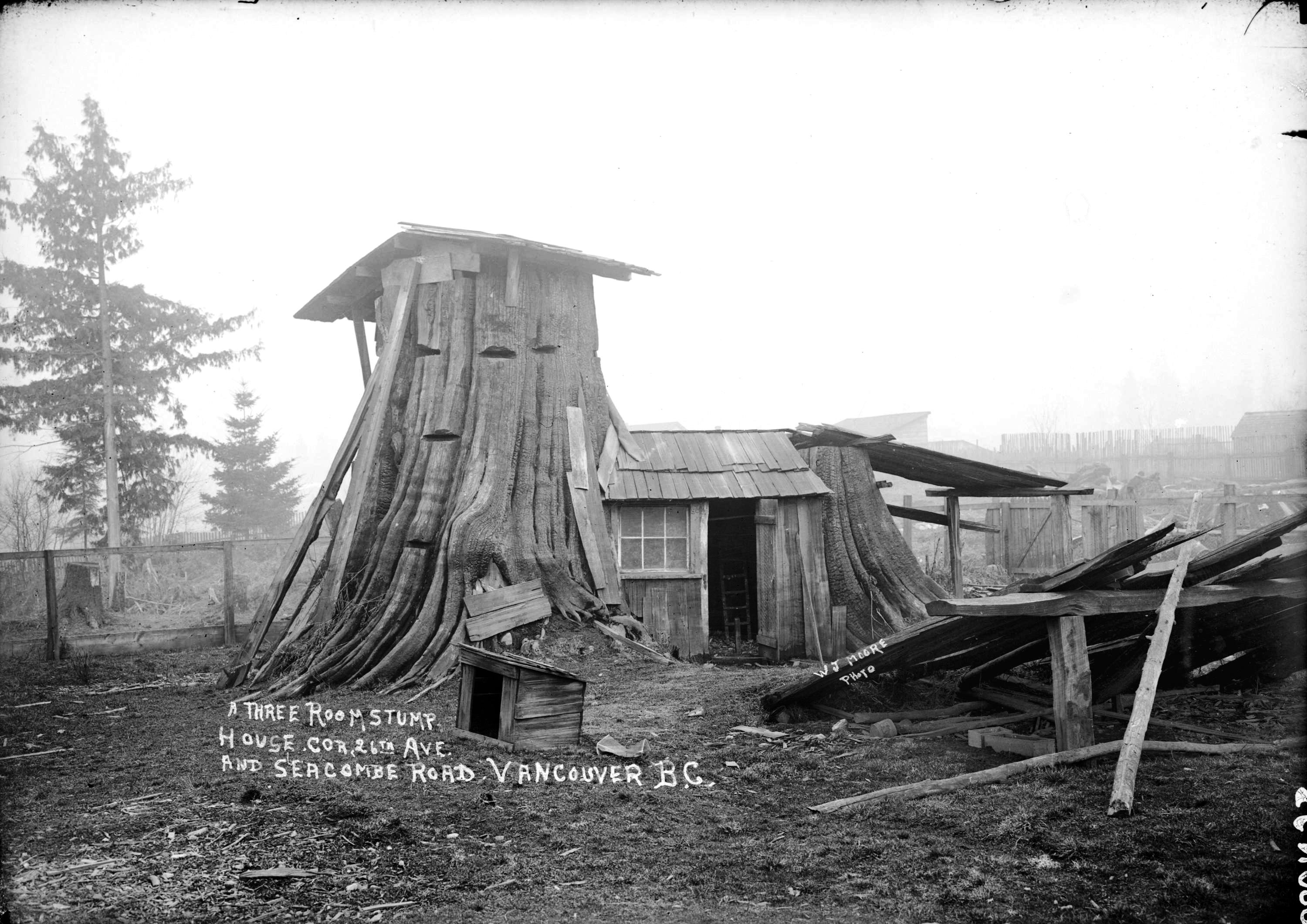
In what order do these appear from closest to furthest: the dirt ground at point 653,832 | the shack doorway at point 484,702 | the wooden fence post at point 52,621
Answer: the dirt ground at point 653,832 → the shack doorway at point 484,702 → the wooden fence post at point 52,621

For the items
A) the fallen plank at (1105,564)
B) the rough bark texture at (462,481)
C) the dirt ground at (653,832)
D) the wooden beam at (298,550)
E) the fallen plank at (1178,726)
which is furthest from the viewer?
the wooden beam at (298,550)

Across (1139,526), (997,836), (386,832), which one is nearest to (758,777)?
(997,836)

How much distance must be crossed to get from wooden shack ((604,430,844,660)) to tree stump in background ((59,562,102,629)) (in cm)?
1079

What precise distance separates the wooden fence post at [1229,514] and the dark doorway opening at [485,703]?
1536 centimetres

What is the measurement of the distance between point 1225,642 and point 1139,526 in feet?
53.1

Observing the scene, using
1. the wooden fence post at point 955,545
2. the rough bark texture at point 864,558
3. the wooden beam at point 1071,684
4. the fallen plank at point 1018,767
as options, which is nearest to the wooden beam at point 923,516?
the wooden fence post at point 955,545

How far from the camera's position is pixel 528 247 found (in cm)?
1114

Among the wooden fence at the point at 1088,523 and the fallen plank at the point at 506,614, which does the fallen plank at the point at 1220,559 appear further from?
the wooden fence at the point at 1088,523

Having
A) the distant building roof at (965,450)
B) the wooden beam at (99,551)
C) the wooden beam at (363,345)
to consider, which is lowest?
the wooden beam at (99,551)

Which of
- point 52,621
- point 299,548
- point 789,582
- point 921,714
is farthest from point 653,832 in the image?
point 52,621

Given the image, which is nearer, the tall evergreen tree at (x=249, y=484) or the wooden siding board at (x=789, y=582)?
the wooden siding board at (x=789, y=582)

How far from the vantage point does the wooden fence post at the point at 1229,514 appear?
17125mm

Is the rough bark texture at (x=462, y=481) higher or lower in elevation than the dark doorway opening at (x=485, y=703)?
higher

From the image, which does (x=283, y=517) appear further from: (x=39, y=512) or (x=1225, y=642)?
(x=1225, y=642)
